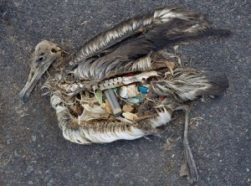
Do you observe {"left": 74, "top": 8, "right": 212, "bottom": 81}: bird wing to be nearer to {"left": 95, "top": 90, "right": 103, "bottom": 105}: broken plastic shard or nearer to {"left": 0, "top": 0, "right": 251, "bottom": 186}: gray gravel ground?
{"left": 95, "top": 90, "right": 103, "bottom": 105}: broken plastic shard

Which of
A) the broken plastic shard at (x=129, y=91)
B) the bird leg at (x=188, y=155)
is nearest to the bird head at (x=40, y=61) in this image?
the broken plastic shard at (x=129, y=91)

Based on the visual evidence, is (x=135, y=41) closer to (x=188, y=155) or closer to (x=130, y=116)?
(x=130, y=116)

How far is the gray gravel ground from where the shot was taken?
357 centimetres

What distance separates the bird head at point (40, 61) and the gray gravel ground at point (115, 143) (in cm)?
13

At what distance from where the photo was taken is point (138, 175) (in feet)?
12.0

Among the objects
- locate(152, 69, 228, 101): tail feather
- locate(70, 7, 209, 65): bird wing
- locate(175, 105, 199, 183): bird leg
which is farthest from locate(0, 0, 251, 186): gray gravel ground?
locate(70, 7, 209, 65): bird wing

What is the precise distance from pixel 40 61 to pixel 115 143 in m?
0.74

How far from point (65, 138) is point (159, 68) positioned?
0.80 metres

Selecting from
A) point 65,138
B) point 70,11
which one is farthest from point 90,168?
point 70,11

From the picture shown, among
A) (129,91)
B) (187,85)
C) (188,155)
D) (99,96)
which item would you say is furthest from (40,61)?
(188,155)

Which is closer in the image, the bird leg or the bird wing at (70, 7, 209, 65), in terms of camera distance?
the bird wing at (70, 7, 209, 65)

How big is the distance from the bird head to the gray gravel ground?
13cm

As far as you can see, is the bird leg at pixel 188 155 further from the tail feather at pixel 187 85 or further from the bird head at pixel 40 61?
the bird head at pixel 40 61

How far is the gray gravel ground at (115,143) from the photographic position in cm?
357
